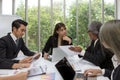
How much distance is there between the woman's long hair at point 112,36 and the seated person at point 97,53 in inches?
38.1

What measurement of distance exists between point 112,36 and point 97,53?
127cm

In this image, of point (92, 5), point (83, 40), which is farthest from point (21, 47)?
point (92, 5)

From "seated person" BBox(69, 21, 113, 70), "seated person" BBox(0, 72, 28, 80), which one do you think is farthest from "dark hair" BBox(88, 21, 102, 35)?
"seated person" BBox(0, 72, 28, 80)

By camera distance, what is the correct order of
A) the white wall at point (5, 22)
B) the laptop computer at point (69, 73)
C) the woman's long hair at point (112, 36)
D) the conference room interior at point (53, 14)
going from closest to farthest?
the woman's long hair at point (112, 36), the laptop computer at point (69, 73), the white wall at point (5, 22), the conference room interior at point (53, 14)

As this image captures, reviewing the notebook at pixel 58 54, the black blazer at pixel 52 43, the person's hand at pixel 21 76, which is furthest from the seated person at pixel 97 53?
the black blazer at pixel 52 43

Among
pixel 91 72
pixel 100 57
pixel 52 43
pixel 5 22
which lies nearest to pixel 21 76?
pixel 91 72

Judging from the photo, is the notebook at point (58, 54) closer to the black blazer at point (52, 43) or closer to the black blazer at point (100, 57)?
the black blazer at point (100, 57)

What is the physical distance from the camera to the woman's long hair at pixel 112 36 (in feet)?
3.87

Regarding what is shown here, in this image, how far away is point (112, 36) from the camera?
3.89 ft

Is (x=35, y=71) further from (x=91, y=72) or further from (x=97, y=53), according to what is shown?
(x=97, y=53)

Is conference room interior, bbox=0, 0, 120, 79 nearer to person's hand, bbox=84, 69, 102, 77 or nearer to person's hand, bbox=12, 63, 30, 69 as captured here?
person's hand, bbox=12, 63, 30, 69

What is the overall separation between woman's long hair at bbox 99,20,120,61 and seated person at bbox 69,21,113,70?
38.1 inches

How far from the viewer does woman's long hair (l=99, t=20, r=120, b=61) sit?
1179mm

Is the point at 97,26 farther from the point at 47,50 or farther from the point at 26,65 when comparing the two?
the point at 47,50
